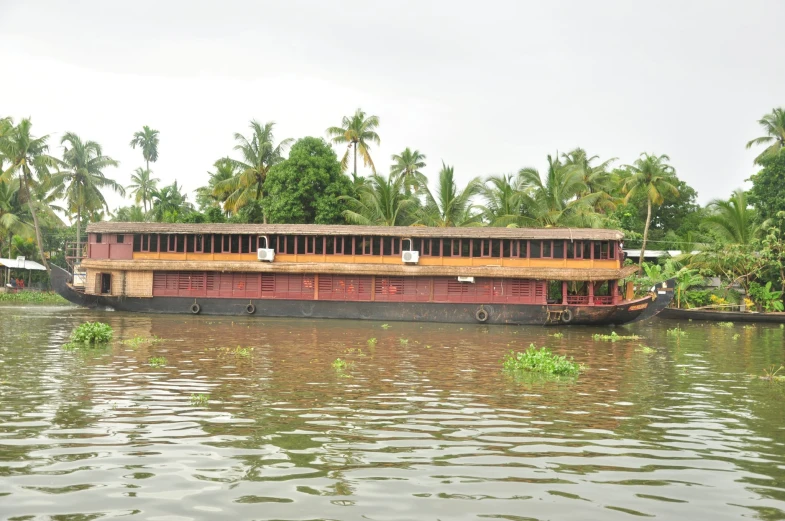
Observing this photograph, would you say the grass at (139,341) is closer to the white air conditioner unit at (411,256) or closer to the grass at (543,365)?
the grass at (543,365)

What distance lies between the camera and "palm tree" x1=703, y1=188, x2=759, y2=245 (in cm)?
3825

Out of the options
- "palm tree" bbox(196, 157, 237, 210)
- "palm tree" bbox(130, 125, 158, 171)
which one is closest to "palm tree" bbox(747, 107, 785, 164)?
"palm tree" bbox(196, 157, 237, 210)

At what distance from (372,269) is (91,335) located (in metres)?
15.2

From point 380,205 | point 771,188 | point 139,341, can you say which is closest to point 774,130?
point 771,188

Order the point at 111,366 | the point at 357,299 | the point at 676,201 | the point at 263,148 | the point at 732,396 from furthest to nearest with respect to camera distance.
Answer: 1. the point at 676,201
2. the point at 263,148
3. the point at 357,299
4. the point at 111,366
5. the point at 732,396

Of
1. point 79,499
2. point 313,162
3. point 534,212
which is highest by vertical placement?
point 313,162

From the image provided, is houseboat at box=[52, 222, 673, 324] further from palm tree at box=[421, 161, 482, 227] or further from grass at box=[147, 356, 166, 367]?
grass at box=[147, 356, 166, 367]

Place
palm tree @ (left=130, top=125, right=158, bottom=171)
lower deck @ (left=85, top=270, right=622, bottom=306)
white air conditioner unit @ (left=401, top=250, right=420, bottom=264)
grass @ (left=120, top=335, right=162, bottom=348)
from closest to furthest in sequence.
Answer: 1. grass @ (left=120, top=335, right=162, bottom=348)
2. lower deck @ (left=85, top=270, right=622, bottom=306)
3. white air conditioner unit @ (left=401, top=250, right=420, bottom=264)
4. palm tree @ (left=130, top=125, right=158, bottom=171)

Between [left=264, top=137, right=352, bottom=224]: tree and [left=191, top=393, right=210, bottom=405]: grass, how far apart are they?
2873 cm

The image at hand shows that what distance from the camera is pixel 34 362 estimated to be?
42.7 ft

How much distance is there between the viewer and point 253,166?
42500 millimetres

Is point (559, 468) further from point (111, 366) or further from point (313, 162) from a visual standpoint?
point (313, 162)

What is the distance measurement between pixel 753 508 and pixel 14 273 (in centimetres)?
5760

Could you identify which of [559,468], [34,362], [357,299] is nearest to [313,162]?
[357,299]
